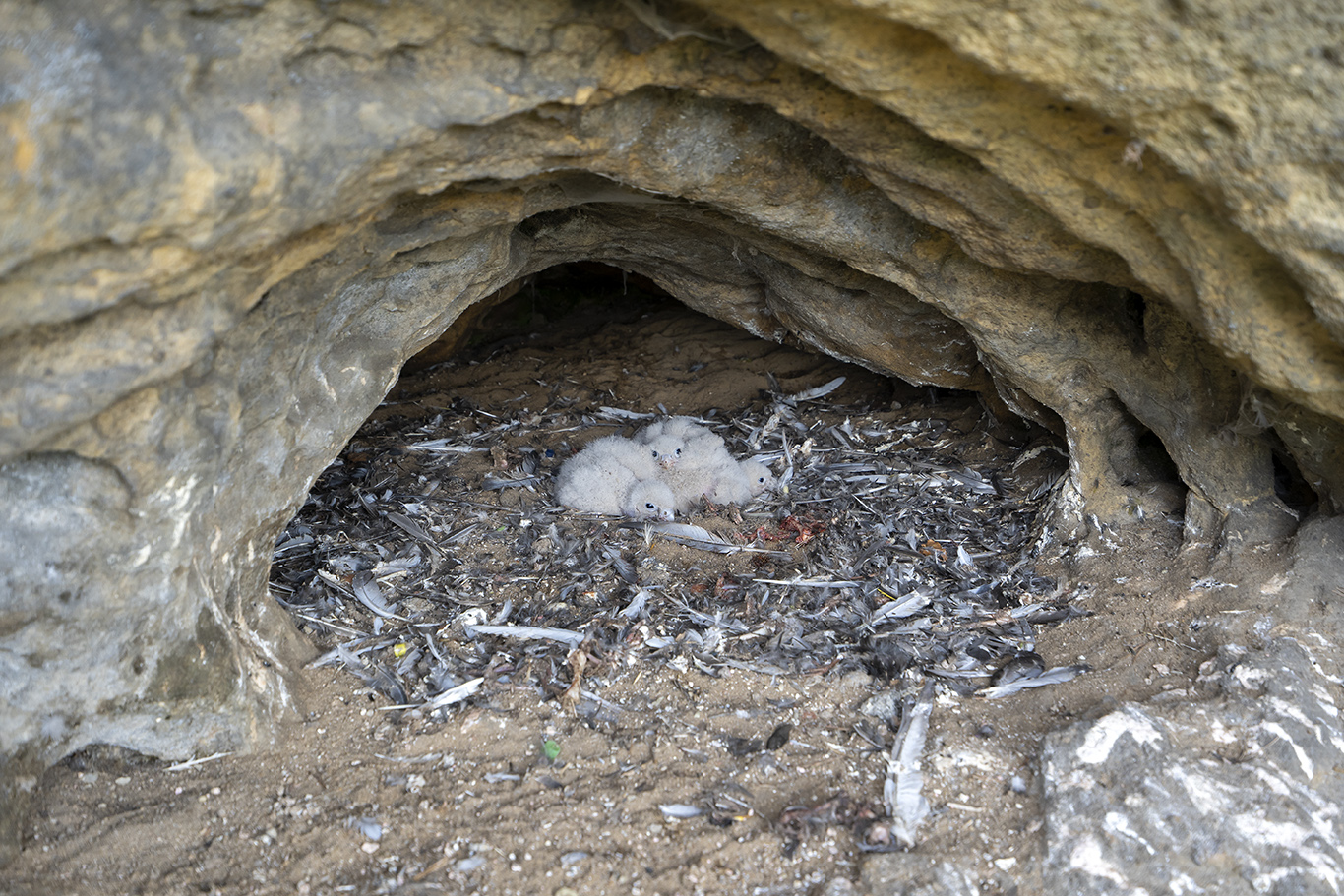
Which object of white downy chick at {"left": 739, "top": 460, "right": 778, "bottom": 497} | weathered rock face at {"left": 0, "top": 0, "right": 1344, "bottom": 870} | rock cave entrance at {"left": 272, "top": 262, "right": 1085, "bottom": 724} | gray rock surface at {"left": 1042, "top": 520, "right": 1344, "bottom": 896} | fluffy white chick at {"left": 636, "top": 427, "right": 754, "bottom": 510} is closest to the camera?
weathered rock face at {"left": 0, "top": 0, "right": 1344, "bottom": 870}

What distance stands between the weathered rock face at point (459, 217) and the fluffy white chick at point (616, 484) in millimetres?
1486

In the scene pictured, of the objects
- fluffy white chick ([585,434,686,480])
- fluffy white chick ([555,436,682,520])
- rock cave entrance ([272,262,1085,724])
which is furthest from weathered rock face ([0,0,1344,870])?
fluffy white chick ([585,434,686,480])

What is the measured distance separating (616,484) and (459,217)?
87.1 inches

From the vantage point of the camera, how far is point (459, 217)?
326 cm

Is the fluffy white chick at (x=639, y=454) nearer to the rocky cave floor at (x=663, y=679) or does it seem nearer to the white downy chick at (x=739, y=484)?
the white downy chick at (x=739, y=484)

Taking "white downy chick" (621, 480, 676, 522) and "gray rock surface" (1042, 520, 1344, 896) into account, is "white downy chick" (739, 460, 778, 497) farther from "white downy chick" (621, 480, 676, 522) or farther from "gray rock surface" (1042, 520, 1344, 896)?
"gray rock surface" (1042, 520, 1344, 896)

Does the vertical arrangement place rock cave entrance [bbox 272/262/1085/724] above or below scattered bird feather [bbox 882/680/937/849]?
below

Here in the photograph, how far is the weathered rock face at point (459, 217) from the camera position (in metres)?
2.04

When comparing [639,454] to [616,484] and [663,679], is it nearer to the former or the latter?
[616,484]

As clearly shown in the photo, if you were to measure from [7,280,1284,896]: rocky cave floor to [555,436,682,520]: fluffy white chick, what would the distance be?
0.15 m

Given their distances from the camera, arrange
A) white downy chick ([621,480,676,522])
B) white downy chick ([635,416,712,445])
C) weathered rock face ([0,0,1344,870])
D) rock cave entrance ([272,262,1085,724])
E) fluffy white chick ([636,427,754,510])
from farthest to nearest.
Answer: white downy chick ([635,416,712,445]), fluffy white chick ([636,427,754,510]), white downy chick ([621,480,676,522]), rock cave entrance ([272,262,1085,724]), weathered rock face ([0,0,1344,870])

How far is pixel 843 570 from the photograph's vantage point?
4.40 m

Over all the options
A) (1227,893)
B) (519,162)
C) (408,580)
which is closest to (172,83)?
(519,162)

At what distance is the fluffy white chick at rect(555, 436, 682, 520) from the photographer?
5102mm
